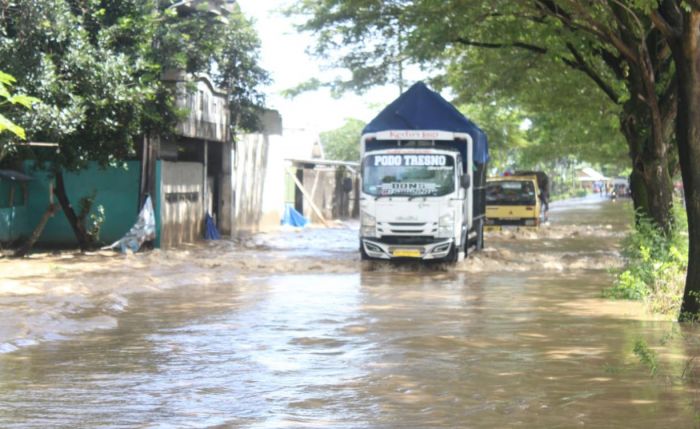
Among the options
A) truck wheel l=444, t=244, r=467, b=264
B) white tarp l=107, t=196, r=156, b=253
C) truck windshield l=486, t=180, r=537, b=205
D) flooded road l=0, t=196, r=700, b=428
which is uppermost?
truck windshield l=486, t=180, r=537, b=205

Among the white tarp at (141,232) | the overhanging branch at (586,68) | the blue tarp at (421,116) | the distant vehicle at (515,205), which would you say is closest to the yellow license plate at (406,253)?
the blue tarp at (421,116)

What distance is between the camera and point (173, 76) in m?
22.7

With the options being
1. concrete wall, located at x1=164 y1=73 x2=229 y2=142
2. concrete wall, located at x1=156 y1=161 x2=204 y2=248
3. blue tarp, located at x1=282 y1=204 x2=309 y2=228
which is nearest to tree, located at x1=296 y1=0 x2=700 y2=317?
concrete wall, located at x1=164 y1=73 x2=229 y2=142

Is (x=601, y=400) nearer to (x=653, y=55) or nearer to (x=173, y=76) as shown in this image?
(x=653, y=55)

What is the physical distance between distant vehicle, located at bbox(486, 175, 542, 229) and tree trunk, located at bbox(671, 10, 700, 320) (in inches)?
813

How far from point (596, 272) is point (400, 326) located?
29.0 feet

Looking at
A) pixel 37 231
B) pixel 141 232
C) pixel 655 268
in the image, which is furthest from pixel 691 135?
pixel 37 231

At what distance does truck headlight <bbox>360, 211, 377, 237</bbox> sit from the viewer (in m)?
19.3

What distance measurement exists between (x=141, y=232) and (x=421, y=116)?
698cm

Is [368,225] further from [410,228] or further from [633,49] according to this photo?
[633,49]

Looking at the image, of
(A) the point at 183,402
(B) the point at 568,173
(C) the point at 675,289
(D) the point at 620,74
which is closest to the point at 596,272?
(D) the point at 620,74

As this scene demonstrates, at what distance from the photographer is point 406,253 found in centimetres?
1920

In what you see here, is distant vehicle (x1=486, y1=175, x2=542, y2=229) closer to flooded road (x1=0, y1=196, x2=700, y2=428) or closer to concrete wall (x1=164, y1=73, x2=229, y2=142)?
concrete wall (x1=164, y1=73, x2=229, y2=142)

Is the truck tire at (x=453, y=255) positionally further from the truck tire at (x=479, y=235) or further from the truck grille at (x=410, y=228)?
the truck tire at (x=479, y=235)
